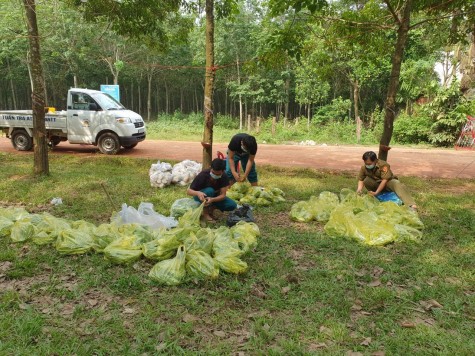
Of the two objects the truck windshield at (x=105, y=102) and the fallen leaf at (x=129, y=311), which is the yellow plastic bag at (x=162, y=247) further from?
the truck windshield at (x=105, y=102)

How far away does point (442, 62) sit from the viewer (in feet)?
72.9

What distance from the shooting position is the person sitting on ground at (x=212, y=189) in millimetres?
4629

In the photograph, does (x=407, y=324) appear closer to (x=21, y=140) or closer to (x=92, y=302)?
(x=92, y=302)

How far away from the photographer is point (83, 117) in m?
10.5

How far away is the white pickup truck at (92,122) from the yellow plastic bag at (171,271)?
7.73 metres

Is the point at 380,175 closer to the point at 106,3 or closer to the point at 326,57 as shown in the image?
the point at 326,57

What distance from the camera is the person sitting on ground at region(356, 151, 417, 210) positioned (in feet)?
17.1

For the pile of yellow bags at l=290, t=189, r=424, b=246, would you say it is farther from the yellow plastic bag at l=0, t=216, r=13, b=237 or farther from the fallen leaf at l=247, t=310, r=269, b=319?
the yellow plastic bag at l=0, t=216, r=13, b=237

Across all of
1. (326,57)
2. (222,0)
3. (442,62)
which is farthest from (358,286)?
(442,62)

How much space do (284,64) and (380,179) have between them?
2.56 meters

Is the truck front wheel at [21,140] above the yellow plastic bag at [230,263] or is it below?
above

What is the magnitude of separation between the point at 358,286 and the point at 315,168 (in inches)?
235

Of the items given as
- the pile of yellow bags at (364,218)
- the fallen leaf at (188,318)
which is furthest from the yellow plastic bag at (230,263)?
the pile of yellow bags at (364,218)

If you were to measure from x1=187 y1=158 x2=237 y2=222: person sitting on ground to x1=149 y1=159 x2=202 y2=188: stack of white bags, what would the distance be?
2.03 metres
